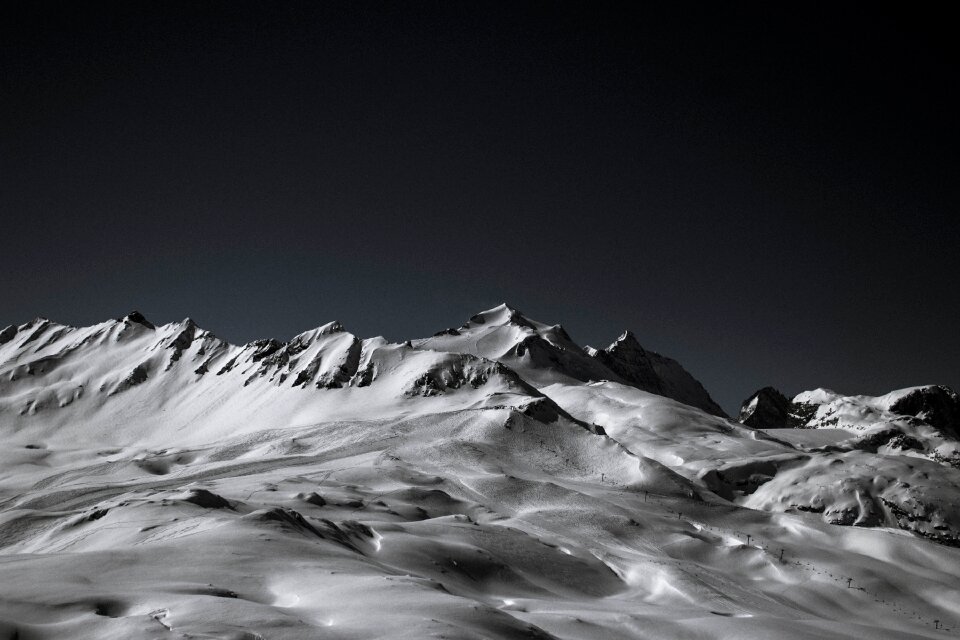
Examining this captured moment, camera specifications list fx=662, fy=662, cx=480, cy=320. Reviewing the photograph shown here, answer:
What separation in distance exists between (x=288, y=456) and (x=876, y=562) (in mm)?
91227

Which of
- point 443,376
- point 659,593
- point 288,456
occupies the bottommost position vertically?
point 659,593

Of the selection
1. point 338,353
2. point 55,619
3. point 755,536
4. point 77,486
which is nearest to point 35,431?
point 338,353

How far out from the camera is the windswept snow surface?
26.8 meters

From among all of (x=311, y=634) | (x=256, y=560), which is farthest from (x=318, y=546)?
(x=311, y=634)

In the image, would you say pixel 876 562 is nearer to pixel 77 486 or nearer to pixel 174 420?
pixel 77 486

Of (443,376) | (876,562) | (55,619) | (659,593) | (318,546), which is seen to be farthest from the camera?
(443,376)

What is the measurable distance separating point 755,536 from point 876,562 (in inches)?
566

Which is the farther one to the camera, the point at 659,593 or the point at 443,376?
the point at 443,376

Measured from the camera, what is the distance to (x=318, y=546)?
3900 cm

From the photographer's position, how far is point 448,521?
63125 millimetres

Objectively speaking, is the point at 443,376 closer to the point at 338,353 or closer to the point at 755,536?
the point at 338,353

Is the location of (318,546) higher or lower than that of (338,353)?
lower

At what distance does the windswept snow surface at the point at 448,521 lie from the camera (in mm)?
26828

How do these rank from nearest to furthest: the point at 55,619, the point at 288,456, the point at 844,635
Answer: the point at 55,619, the point at 844,635, the point at 288,456
